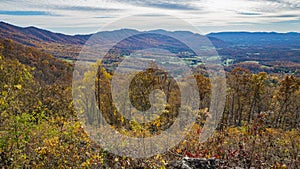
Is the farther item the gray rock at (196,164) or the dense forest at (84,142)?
the dense forest at (84,142)

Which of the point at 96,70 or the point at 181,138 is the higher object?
the point at 96,70

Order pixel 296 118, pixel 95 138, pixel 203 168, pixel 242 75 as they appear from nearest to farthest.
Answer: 1. pixel 203 168
2. pixel 95 138
3. pixel 242 75
4. pixel 296 118

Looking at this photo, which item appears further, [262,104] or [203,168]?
[262,104]

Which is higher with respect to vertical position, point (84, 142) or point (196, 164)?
point (196, 164)

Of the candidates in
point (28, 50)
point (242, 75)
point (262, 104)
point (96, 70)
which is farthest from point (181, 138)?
point (28, 50)

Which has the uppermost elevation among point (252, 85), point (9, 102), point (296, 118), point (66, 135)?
point (9, 102)

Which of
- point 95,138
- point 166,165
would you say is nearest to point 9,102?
point 95,138

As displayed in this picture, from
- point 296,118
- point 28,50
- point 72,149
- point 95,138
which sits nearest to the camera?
point 72,149

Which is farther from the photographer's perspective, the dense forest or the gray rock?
the dense forest

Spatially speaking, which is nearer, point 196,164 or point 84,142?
point 196,164

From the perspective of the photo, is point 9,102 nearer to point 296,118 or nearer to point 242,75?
point 242,75
